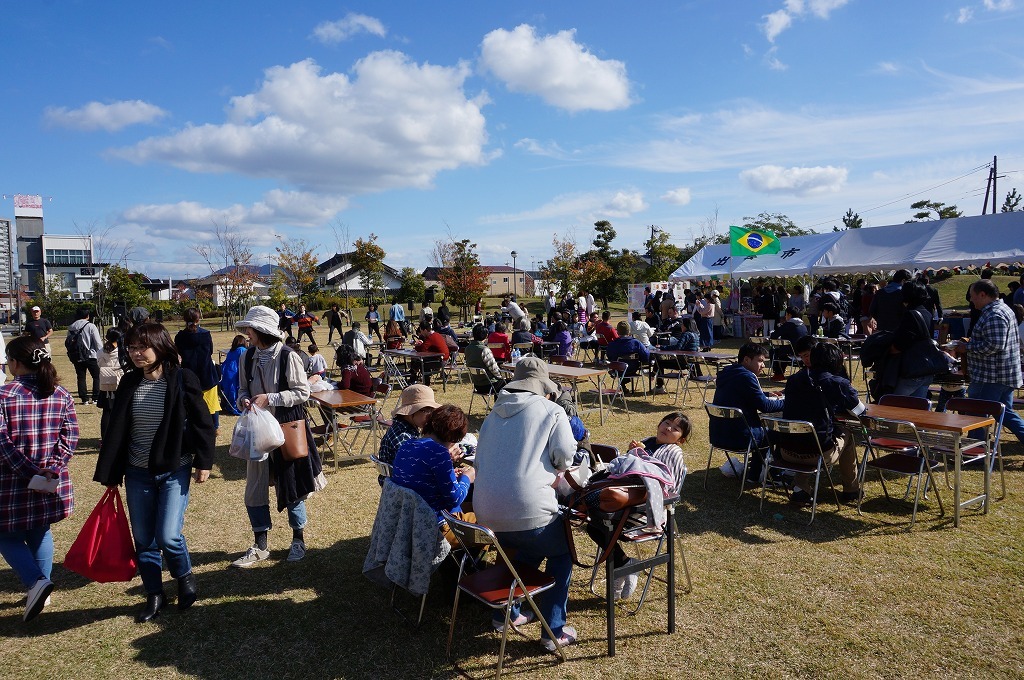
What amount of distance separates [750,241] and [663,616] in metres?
17.5

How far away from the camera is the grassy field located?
9.72 feet

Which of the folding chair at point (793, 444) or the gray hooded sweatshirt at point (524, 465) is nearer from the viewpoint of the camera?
the gray hooded sweatshirt at point (524, 465)

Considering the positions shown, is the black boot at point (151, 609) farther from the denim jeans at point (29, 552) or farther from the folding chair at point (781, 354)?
the folding chair at point (781, 354)

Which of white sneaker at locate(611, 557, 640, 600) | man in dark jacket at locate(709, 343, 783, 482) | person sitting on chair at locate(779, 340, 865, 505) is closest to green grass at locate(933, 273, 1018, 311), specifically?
man in dark jacket at locate(709, 343, 783, 482)

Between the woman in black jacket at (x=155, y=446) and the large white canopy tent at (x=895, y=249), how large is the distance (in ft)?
55.4

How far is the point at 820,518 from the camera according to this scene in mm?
4688

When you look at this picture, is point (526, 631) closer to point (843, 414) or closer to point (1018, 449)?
point (843, 414)

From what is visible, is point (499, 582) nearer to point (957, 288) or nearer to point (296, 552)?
point (296, 552)

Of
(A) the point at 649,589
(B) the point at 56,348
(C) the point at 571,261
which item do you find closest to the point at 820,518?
(A) the point at 649,589

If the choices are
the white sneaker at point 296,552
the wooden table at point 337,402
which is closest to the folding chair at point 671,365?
the wooden table at point 337,402

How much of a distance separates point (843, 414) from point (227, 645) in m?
4.27

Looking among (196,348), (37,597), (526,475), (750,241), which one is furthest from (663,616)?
(750,241)

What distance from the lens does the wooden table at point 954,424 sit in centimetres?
417

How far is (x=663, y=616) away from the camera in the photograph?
133 inches
